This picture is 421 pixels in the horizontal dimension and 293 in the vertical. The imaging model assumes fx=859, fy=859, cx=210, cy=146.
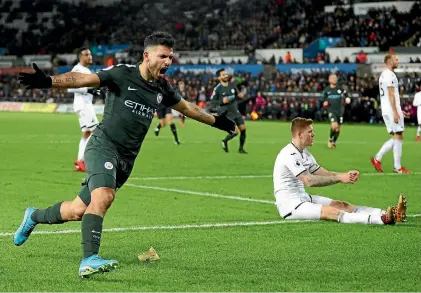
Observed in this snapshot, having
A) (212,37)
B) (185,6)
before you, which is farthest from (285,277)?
(185,6)

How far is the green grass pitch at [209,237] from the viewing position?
713 cm

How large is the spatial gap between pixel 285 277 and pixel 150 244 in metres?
2.25

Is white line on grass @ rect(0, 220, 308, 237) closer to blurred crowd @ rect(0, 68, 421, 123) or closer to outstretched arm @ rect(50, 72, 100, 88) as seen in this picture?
outstretched arm @ rect(50, 72, 100, 88)

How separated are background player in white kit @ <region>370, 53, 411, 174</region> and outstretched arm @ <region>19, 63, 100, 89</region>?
11.4 metres

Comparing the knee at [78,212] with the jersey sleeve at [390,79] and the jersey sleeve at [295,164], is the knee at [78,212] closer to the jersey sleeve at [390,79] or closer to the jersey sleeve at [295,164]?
the jersey sleeve at [295,164]

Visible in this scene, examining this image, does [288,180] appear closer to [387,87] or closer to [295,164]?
[295,164]


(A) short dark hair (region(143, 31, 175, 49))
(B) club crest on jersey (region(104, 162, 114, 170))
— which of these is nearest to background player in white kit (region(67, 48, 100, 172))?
(A) short dark hair (region(143, 31, 175, 49))

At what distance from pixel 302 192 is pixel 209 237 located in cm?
172

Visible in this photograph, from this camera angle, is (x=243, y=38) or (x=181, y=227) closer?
(x=181, y=227)

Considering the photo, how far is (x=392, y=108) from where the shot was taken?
1809 cm

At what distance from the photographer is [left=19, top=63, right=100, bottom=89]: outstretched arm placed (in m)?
7.11

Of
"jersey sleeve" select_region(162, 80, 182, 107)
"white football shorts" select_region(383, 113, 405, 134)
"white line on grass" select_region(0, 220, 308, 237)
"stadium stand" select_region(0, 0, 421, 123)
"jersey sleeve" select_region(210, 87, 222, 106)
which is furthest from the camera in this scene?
"stadium stand" select_region(0, 0, 421, 123)

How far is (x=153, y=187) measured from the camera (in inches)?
595

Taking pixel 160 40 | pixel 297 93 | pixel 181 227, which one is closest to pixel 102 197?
pixel 160 40
